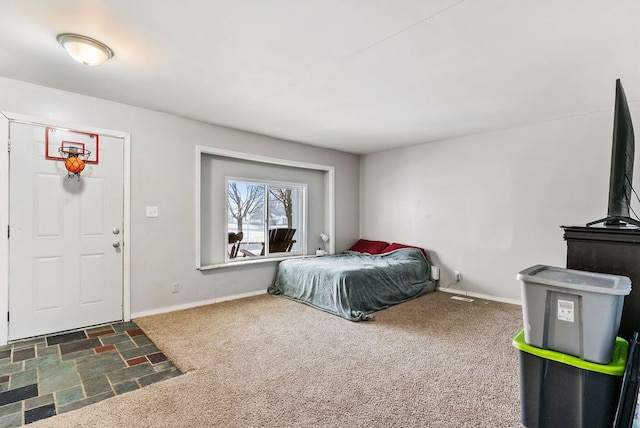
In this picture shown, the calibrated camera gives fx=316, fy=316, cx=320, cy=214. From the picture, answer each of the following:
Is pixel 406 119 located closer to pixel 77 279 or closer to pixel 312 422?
pixel 312 422

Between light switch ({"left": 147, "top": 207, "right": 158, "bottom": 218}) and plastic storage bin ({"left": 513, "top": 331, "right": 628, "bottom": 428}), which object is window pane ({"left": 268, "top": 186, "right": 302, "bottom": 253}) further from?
plastic storage bin ({"left": 513, "top": 331, "right": 628, "bottom": 428})

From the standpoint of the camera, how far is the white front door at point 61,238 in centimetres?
289

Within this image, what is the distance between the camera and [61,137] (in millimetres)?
3084

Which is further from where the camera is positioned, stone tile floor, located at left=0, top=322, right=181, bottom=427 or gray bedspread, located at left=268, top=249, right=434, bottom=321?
gray bedspread, located at left=268, top=249, right=434, bottom=321

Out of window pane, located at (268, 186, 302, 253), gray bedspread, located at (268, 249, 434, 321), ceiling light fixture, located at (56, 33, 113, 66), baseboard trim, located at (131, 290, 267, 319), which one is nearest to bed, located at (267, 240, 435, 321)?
gray bedspread, located at (268, 249, 434, 321)

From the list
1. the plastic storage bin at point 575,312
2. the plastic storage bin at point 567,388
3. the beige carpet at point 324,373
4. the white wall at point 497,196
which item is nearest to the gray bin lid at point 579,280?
the plastic storage bin at point 575,312

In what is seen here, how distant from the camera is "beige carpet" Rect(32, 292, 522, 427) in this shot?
1792 millimetres

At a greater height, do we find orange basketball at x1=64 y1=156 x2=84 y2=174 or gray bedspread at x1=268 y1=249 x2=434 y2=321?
orange basketball at x1=64 y1=156 x2=84 y2=174

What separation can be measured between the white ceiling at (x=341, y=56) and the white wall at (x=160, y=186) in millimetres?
184

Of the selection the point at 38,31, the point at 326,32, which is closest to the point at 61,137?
the point at 38,31

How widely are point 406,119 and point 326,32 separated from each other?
2044 millimetres

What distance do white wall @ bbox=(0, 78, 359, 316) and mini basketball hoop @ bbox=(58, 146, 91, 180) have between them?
0.28 meters

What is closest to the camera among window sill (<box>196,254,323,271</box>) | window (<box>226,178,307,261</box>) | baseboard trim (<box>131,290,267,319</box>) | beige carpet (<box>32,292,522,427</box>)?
beige carpet (<box>32,292,522,427</box>)

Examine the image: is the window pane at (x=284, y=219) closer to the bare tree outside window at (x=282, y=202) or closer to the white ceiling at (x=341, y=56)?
the bare tree outside window at (x=282, y=202)
